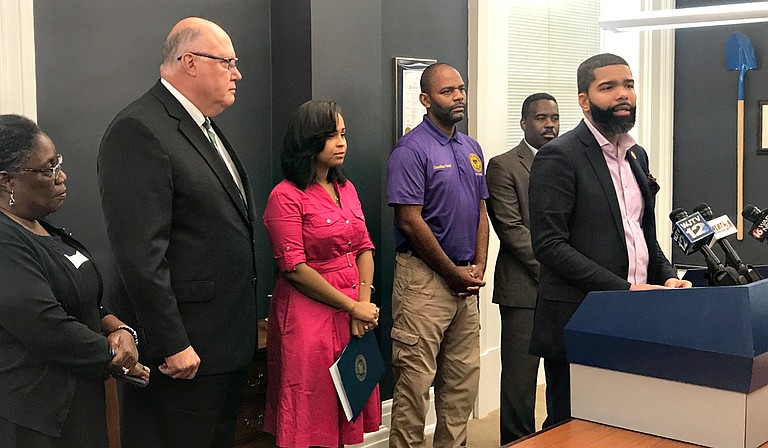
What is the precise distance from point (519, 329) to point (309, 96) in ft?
4.57

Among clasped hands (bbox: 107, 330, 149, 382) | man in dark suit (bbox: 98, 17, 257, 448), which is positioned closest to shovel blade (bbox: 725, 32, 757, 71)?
man in dark suit (bbox: 98, 17, 257, 448)

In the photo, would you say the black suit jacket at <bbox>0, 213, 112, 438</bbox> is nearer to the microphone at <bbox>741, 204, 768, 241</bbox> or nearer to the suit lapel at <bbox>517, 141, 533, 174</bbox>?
the microphone at <bbox>741, 204, 768, 241</bbox>

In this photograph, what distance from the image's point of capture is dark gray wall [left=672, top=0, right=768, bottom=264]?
17.9 ft

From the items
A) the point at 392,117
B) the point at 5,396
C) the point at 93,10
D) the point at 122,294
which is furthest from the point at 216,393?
the point at 392,117

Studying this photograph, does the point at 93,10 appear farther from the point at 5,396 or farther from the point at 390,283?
the point at 390,283

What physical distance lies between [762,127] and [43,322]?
4.64m

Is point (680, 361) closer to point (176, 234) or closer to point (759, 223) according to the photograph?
point (759, 223)

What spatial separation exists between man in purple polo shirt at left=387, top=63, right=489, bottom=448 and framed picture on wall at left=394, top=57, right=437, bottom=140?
0.34 meters

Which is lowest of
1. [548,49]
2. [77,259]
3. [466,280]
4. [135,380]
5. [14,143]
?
[135,380]

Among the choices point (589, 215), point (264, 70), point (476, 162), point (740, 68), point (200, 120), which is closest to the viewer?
point (200, 120)

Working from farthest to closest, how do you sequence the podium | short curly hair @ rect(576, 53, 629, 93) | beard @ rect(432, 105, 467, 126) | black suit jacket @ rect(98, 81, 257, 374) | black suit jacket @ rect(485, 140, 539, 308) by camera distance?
black suit jacket @ rect(485, 140, 539, 308)
beard @ rect(432, 105, 467, 126)
short curly hair @ rect(576, 53, 629, 93)
black suit jacket @ rect(98, 81, 257, 374)
the podium

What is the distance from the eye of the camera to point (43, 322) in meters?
2.07

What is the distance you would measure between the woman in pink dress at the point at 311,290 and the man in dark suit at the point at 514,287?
33.0 inches

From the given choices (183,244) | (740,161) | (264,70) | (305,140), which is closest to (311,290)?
(305,140)
